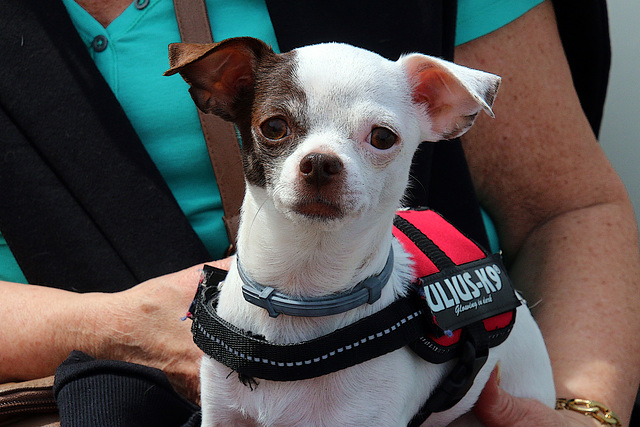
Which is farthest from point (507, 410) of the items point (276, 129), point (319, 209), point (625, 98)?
point (625, 98)

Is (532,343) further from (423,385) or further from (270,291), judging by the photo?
(270,291)

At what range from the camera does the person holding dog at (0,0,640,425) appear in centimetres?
117

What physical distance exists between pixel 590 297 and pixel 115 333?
3.49 feet

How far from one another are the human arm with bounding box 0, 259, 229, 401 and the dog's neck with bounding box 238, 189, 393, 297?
0.32m

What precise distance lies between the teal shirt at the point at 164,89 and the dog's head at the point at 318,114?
39 cm

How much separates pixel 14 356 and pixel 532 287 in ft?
3.94

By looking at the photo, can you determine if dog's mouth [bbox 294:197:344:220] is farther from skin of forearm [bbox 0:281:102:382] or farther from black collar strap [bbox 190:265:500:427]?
skin of forearm [bbox 0:281:102:382]

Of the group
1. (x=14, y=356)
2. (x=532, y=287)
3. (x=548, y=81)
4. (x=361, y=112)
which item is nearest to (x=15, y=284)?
(x=14, y=356)

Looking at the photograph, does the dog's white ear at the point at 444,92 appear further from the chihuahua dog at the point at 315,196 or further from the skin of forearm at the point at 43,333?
the skin of forearm at the point at 43,333

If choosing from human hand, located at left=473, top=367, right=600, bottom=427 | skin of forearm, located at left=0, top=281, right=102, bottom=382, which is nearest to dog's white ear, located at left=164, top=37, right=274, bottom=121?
skin of forearm, located at left=0, top=281, right=102, bottom=382

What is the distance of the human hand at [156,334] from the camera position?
1167 mm

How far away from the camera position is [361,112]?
0.86m

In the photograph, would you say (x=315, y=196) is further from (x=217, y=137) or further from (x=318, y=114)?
(x=217, y=137)

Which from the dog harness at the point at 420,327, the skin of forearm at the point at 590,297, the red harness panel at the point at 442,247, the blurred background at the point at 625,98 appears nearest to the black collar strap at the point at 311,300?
the dog harness at the point at 420,327
